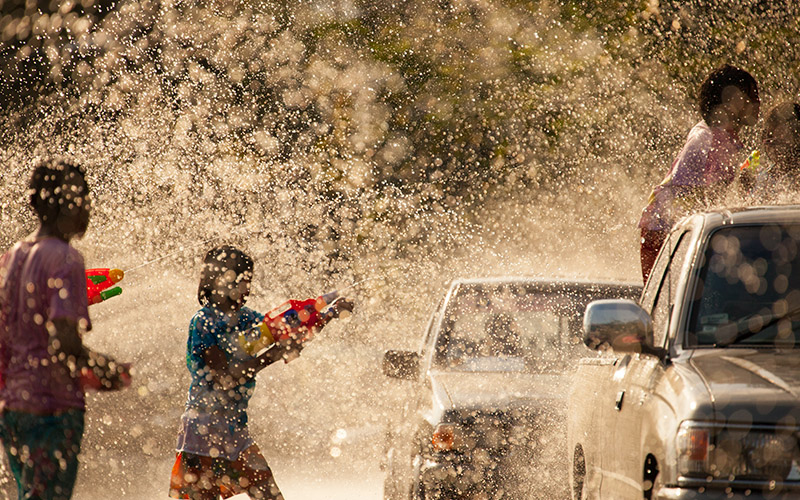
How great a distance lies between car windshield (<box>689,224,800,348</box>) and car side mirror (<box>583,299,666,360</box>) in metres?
0.17

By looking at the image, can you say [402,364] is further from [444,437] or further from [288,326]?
[288,326]

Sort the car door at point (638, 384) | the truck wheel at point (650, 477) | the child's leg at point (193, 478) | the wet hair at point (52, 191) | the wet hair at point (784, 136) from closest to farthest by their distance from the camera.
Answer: the truck wheel at point (650, 477), the car door at point (638, 384), the wet hair at point (52, 191), the child's leg at point (193, 478), the wet hair at point (784, 136)

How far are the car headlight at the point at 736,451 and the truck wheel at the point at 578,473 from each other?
2.11m

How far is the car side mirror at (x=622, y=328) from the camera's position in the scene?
4395mm

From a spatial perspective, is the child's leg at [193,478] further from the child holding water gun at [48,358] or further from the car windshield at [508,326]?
the car windshield at [508,326]

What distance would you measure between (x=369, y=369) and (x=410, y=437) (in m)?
7.22

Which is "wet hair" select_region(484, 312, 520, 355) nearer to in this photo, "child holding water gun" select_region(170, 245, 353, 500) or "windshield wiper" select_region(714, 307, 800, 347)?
"child holding water gun" select_region(170, 245, 353, 500)

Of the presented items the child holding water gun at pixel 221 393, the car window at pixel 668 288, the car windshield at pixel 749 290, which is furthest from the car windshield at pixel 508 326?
the car windshield at pixel 749 290

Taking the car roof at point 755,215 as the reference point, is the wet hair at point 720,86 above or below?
above

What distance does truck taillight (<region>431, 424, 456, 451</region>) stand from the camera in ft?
22.5

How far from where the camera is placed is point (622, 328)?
440 cm

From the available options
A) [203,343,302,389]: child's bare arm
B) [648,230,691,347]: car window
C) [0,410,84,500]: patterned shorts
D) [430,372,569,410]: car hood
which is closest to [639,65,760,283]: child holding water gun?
[430,372,569,410]: car hood

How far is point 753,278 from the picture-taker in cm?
462

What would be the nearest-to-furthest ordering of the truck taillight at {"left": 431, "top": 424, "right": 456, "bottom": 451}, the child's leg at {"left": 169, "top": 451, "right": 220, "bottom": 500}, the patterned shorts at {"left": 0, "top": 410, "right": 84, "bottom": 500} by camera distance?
the patterned shorts at {"left": 0, "top": 410, "right": 84, "bottom": 500}, the child's leg at {"left": 169, "top": 451, "right": 220, "bottom": 500}, the truck taillight at {"left": 431, "top": 424, "right": 456, "bottom": 451}
